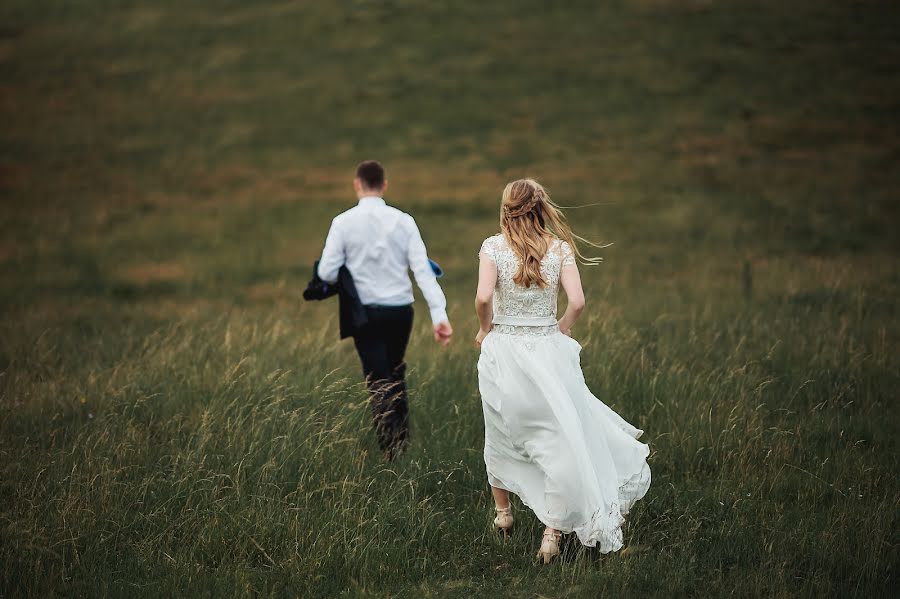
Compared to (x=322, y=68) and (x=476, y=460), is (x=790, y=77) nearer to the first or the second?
(x=322, y=68)

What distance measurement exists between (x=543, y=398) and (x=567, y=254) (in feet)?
2.82

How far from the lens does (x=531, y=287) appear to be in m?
5.71

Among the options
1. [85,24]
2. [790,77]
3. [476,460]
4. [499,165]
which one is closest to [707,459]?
[476,460]

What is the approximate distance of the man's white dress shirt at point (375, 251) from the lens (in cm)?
741

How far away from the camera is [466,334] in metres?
11.0

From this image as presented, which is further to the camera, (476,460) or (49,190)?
(49,190)

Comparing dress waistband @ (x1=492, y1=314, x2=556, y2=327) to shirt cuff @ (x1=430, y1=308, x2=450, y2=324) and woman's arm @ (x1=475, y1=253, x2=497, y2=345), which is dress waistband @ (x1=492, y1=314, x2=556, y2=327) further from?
shirt cuff @ (x1=430, y1=308, x2=450, y2=324)

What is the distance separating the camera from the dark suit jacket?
741 centimetres

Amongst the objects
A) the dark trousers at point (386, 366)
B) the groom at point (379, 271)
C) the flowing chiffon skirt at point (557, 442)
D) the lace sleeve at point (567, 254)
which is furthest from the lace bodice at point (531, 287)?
the dark trousers at point (386, 366)

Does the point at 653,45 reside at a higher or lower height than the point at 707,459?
higher

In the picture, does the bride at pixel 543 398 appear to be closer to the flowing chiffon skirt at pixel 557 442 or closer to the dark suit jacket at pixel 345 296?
the flowing chiffon skirt at pixel 557 442

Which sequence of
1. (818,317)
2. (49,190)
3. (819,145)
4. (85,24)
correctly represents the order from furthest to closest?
1. (85,24)
2. (819,145)
3. (49,190)
4. (818,317)

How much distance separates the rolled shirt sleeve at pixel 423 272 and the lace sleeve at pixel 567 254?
1581 millimetres

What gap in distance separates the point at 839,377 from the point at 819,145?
1819 centimetres
